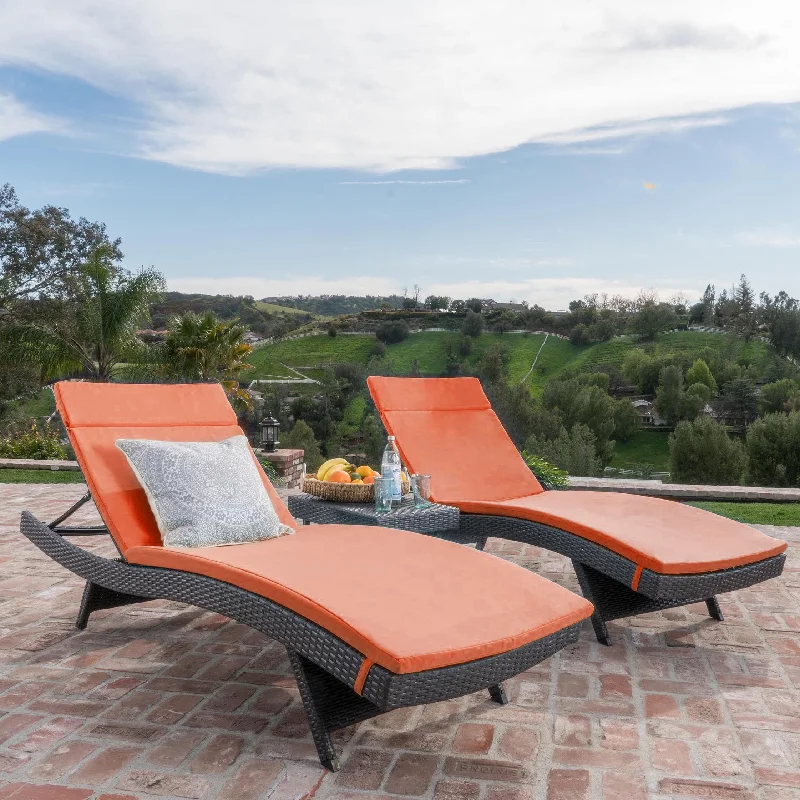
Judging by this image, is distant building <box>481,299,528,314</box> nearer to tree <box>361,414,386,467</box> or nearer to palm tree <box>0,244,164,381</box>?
tree <box>361,414,386,467</box>

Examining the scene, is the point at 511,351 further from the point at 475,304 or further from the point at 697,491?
the point at 697,491

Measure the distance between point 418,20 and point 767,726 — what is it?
8.13 meters

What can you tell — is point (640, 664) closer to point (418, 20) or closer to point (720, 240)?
point (418, 20)

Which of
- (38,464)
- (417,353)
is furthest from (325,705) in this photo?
(417,353)

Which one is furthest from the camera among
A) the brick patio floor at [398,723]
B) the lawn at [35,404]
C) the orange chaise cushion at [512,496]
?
the lawn at [35,404]

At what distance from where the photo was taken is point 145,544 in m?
3.33

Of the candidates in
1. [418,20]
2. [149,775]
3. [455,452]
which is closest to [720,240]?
[418,20]

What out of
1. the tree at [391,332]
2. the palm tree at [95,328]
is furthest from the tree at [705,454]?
the palm tree at [95,328]

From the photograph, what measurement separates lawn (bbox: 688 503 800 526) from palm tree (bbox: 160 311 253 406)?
15629 millimetres

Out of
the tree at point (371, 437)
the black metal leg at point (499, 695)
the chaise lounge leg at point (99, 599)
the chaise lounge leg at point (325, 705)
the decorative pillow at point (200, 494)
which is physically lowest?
the tree at point (371, 437)

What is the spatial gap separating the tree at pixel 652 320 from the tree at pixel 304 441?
22.1m

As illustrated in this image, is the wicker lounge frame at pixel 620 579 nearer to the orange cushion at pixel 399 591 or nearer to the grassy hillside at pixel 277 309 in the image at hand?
the orange cushion at pixel 399 591

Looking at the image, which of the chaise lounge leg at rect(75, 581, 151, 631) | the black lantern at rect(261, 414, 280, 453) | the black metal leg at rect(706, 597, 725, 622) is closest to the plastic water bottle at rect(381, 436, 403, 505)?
the chaise lounge leg at rect(75, 581, 151, 631)

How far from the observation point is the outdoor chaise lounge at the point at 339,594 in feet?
7.23
